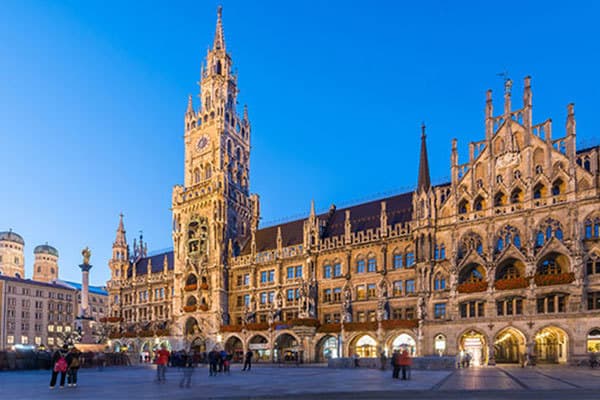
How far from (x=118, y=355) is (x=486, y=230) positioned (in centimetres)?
4362

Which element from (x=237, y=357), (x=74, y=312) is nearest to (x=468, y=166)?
(x=237, y=357)

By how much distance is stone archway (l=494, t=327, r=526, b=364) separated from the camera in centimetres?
5566

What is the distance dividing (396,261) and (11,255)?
146m

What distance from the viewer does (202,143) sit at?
89812 millimetres

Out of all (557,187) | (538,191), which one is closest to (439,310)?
(538,191)

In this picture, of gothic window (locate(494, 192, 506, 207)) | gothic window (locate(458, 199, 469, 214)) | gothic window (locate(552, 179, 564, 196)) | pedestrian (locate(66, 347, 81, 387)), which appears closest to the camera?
pedestrian (locate(66, 347, 81, 387))

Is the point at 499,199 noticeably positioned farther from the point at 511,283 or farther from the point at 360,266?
the point at 360,266

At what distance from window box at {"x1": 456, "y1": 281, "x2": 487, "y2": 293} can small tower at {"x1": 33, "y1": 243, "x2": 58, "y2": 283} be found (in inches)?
5936

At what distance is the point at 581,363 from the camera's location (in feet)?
155

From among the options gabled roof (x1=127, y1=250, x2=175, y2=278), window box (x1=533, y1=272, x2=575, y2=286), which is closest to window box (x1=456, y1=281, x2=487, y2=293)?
window box (x1=533, y1=272, x2=575, y2=286)

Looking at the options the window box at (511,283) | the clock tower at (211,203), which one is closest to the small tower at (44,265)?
the clock tower at (211,203)

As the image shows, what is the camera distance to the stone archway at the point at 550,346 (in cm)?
5241

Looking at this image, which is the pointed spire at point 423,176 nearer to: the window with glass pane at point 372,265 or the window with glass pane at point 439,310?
the window with glass pane at point 372,265

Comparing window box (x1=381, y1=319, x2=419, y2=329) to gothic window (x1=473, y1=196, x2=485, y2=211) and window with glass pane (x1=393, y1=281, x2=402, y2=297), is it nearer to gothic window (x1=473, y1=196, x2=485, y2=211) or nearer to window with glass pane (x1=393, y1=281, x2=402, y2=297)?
window with glass pane (x1=393, y1=281, x2=402, y2=297)
